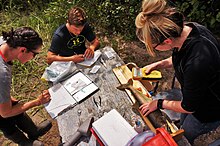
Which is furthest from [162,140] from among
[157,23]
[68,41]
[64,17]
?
[64,17]

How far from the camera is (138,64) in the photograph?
13.0 feet

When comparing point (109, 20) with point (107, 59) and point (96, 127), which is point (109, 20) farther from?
point (96, 127)

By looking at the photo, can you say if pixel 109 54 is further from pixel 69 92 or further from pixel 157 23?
pixel 157 23

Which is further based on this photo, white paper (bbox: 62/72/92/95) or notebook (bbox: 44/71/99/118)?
white paper (bbox: 62/72/92/95)

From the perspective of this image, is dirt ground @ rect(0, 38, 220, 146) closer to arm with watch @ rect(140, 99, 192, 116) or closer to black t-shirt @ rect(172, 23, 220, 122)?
arm with watch @ rect(140, 99, 192, 116)

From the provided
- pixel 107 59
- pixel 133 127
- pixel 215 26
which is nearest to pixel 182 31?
pixel 133 127

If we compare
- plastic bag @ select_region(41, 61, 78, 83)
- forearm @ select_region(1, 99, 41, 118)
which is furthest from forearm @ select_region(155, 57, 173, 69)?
forearm @ select_region(1, 99, 41, 118)

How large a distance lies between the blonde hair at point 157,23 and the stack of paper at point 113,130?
0.71m

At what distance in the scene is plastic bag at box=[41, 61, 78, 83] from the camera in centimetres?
252

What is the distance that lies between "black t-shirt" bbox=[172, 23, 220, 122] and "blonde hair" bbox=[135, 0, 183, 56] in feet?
0.45

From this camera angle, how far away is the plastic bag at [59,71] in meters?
2.52

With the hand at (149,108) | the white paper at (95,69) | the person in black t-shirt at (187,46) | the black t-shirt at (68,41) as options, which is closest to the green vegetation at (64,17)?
the black t-shirt at (68,41)

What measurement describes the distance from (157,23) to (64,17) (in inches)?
124

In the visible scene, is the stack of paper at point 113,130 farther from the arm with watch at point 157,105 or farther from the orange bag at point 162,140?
the orange bag at point 162,140
